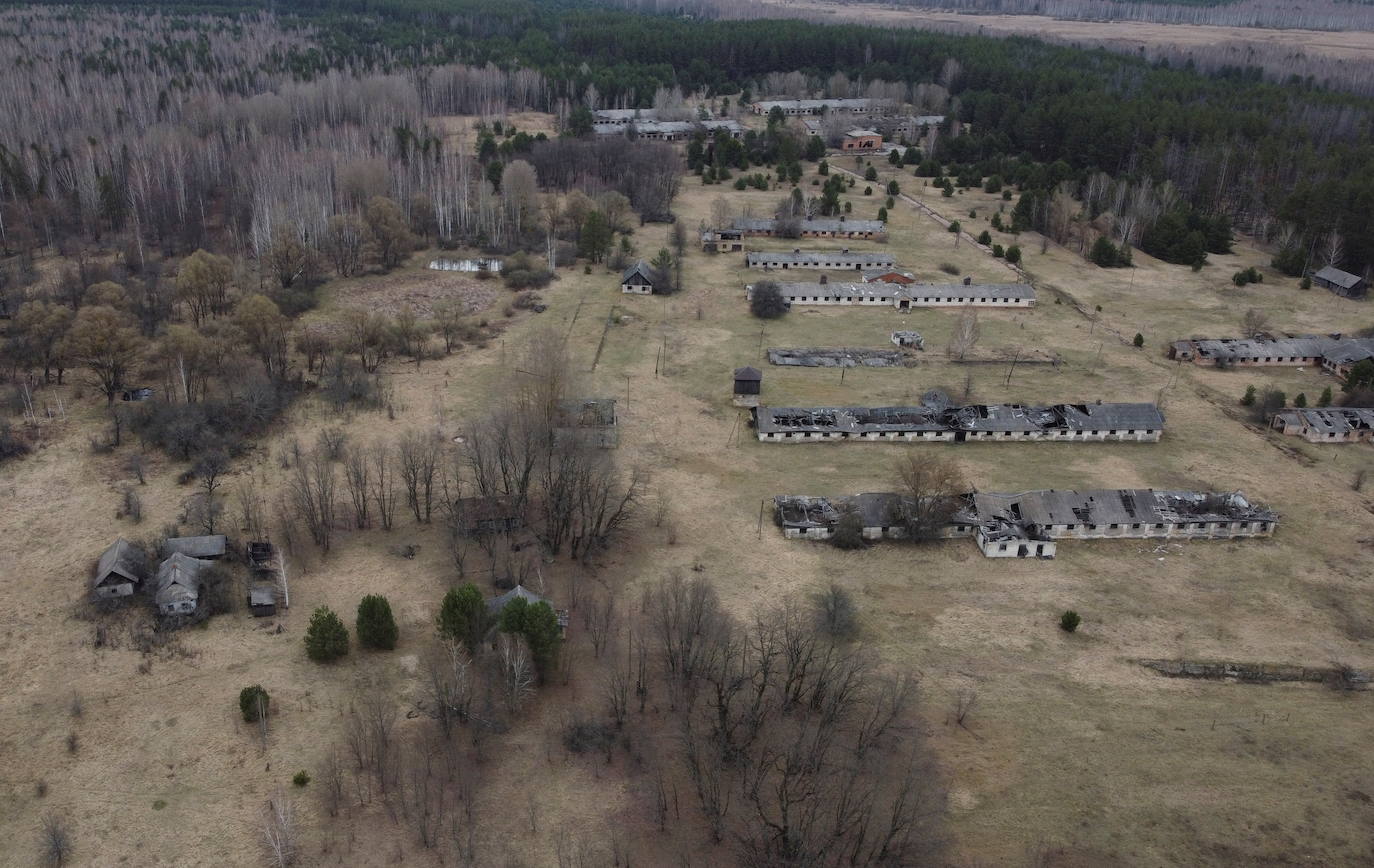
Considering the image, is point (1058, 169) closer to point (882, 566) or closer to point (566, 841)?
point (882, 566)

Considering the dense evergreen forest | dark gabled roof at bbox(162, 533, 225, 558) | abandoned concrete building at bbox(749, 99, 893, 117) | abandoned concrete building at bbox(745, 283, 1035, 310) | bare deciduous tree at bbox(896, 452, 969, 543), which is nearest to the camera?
dark gabled roof at bbox(162, 533, 225, 558)

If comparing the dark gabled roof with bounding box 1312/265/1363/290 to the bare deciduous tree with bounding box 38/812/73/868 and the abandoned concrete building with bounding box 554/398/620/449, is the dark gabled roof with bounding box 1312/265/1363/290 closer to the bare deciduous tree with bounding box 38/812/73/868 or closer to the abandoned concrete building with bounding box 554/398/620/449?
the abandoned concrete building with bounding box 554/398/620/449

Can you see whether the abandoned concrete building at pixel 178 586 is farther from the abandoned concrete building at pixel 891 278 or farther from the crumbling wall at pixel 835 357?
the abandoned concrete building at pixel 891 278

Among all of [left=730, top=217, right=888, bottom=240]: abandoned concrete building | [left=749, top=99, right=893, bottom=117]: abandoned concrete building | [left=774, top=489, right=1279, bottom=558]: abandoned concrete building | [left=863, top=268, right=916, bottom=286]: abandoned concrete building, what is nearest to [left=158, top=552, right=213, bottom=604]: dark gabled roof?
[left=774, top=489, right=1279, bottom=558]: abandoned concrete building

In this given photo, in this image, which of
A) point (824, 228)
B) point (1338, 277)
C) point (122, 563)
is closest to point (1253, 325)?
point (1338, 277)

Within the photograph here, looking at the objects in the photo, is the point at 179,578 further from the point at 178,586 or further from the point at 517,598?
the point at 517,598

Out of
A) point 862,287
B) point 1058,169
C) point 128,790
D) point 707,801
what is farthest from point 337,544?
point 1058,169

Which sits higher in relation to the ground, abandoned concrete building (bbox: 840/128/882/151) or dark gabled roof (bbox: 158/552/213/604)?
abandoned concrete building (bbox: 840/128/882/151)
